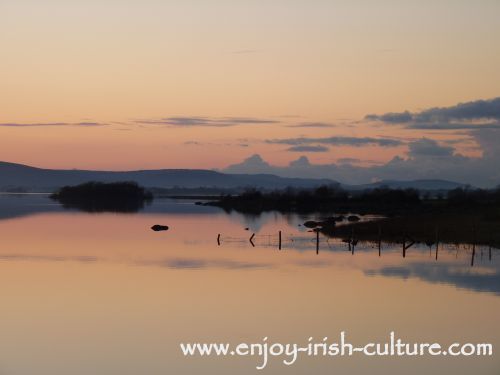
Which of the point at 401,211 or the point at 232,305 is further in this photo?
the point at 401,211

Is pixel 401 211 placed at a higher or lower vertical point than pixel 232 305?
lower

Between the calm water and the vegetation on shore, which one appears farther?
the vegetation on shore

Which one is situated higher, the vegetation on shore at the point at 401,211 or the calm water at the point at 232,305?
the calm water at the point at 232,305

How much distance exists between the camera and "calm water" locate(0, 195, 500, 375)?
76.4 ft

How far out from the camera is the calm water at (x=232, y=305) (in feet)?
76.4

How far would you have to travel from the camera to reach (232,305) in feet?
103

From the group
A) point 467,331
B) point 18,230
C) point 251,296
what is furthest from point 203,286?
point 18,230

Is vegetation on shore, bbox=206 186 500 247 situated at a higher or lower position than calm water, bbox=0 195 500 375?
lower

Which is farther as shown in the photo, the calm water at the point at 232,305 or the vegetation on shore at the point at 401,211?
the vegetation on shore at the point at 401,211

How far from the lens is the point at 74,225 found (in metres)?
80.9

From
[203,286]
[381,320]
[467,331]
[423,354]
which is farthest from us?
[203,286]

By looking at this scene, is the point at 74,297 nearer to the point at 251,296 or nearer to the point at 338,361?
the point at 251,296

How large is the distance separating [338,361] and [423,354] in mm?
2749

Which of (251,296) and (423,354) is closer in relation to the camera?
(423,354)
